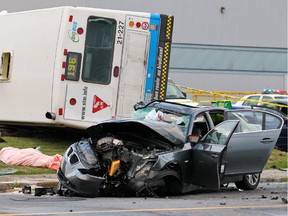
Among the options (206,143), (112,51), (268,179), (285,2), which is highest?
(285,2)

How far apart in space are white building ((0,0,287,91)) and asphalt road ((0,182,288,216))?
27.6m

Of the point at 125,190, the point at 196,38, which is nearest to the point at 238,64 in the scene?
the point at 196,38

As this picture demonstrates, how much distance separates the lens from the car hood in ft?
40.5

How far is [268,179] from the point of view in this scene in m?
16.8

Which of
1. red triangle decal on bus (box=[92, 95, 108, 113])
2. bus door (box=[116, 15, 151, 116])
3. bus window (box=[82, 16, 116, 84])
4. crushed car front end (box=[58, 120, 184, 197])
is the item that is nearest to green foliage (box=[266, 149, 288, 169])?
bus door (box=[116, 15, 151, 116])

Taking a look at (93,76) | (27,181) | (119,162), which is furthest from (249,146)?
(93,76)

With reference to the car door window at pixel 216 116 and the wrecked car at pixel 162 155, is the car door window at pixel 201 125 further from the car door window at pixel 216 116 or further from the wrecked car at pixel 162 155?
the car door window at pixel 216 116

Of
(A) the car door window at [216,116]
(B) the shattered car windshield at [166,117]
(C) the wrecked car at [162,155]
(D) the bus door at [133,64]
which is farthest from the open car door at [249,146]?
(D) the bus door at [133,64]

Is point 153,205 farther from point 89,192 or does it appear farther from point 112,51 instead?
point 112,51

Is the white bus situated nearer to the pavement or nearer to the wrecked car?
the pavement

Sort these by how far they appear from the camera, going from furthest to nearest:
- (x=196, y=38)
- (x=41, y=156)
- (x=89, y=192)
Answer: (x=196, y=38), (x=41, y=156), (x=89, y=192)

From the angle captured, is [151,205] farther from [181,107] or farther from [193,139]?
[181,107]

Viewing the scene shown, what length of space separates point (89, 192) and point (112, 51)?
6.13 metres

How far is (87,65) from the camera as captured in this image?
56.9 feet
